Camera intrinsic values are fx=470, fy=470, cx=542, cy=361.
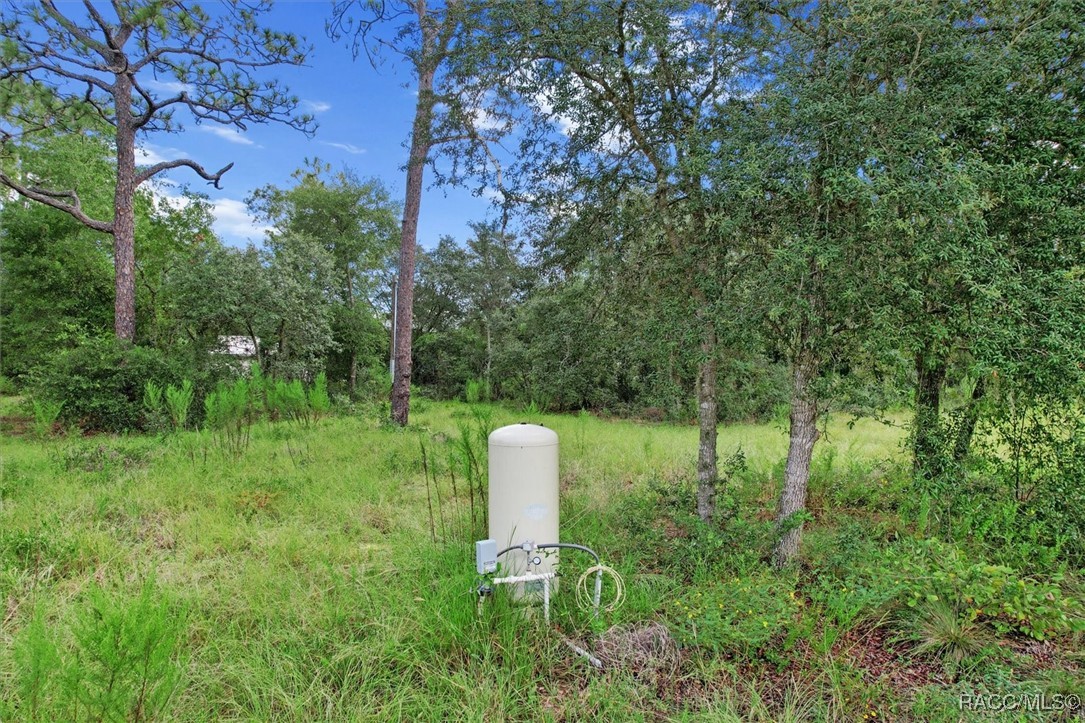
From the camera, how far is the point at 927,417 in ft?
9.64

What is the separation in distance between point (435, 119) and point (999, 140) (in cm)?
374

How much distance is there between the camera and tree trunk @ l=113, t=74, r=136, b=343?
8.55 metres

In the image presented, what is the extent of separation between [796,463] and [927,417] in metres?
0.88

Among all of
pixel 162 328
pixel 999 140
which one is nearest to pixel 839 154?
pixel 999 140

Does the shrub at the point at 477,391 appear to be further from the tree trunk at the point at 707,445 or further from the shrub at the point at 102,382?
the tree trunk at the point at 707,445

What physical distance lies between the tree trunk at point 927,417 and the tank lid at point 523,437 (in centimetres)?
211

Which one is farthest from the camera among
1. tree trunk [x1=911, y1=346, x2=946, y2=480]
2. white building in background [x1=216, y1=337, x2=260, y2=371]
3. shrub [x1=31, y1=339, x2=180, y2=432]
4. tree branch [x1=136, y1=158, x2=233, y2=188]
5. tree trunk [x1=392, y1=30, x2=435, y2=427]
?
white building in background [x1=216, y1=337, x2=260, y2=371]

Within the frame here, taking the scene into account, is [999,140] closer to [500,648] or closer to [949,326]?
[949,326]

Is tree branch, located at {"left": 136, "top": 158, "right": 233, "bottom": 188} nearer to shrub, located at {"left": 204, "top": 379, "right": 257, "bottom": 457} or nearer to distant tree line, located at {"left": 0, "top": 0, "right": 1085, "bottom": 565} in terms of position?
shrub, located at {"left": 204, "top": 379, "right": 257, "bottom": 457}

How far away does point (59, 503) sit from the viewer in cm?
377

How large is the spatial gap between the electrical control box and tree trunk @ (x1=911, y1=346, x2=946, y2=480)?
2.43 m

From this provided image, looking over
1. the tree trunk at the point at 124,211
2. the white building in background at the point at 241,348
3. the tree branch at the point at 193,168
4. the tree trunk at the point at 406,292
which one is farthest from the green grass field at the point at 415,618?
the tree branch at the point at 193,168

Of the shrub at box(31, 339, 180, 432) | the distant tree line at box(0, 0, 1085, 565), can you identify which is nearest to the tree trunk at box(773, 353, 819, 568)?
the distant tree line at box(0, 0, 1085, 565)

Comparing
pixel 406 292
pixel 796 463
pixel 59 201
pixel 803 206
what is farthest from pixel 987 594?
pixel 59 201
